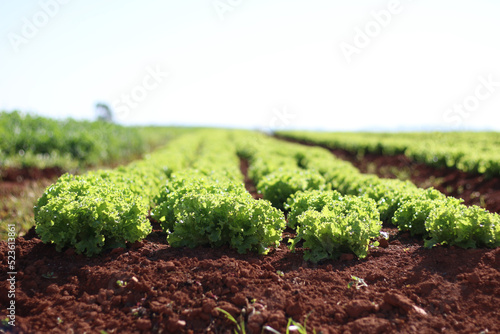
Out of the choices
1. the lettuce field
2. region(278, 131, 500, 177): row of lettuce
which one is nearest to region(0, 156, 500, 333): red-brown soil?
the lettuce field

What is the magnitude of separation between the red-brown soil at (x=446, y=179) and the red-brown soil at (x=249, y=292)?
6227mm

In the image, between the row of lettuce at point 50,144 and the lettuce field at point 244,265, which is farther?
the row of lettuce at point 50,144

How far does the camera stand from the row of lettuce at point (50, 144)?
1488 centimetres

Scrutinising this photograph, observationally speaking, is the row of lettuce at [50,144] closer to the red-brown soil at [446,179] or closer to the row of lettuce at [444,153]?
the red-brown soil at [446,179]

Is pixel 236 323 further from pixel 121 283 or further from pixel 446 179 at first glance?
pixel 446 179

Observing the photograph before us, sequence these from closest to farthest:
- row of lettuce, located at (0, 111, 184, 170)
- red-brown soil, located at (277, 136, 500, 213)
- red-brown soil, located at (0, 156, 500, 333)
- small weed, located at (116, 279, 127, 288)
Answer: red-brown soil, located at (0, 156, 500, 333), small weed, located at (116, 279, 127, 288), red-brown soil, located at (277, 136, 500, 213), row of lettuce, located at (0, 111, 184, 170)

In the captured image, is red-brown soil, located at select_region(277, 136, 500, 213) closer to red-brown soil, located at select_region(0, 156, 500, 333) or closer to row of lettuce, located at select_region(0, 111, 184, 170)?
red-brown soil, located at select_region(0, 156, 500, 333)

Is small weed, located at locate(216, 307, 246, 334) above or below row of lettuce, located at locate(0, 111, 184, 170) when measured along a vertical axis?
below

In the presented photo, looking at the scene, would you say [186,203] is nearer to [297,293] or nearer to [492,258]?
[297,293]

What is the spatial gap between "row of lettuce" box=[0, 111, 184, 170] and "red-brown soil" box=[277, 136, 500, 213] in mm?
13886

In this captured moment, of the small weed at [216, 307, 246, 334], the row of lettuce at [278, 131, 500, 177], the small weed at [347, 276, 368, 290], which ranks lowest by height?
the small weed at [216, 307, 246, 334]

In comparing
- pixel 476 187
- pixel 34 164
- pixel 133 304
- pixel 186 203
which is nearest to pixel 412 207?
pixel 186 203

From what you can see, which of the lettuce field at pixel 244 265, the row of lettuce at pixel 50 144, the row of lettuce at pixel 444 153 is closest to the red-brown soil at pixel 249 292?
the lettuce field at pixel 244 265

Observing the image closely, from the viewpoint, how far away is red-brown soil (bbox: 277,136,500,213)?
37.5 feet
